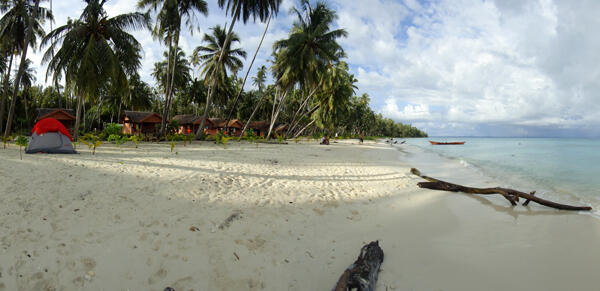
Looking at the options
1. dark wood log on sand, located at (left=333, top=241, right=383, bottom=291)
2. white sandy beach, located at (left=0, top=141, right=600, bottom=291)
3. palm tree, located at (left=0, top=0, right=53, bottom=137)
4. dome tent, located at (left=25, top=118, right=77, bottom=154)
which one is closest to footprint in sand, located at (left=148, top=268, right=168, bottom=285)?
white sandy beach, located at (left=0, top=141, right=600, bottom=291)

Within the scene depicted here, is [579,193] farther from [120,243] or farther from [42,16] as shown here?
[42,16]

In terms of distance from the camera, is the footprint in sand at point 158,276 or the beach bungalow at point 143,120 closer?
the footprint in sand at point 158,276

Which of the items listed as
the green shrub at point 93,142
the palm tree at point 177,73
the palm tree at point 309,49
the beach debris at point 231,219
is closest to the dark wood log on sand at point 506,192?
the beach debris at point 231,219

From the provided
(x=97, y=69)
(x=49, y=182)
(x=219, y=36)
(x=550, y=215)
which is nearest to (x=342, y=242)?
(x=550, y=215)

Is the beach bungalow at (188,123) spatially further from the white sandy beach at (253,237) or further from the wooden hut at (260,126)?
the white sandy beach at (253,237)

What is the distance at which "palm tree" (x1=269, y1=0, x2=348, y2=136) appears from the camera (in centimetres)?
1812

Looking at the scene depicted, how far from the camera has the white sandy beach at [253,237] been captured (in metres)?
2.33

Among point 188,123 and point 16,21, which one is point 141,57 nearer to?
point 16,21

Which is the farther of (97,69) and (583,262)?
(97,69)

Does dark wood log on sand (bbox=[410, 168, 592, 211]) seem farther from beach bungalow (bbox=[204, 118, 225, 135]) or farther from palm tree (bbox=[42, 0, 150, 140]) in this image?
beach bungalow (bbox=[204, 118, 225, 135])

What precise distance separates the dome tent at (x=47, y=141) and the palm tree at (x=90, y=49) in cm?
585

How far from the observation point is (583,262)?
2.79 meters

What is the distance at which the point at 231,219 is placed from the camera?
3445mm

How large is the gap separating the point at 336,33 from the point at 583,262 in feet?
65.0
